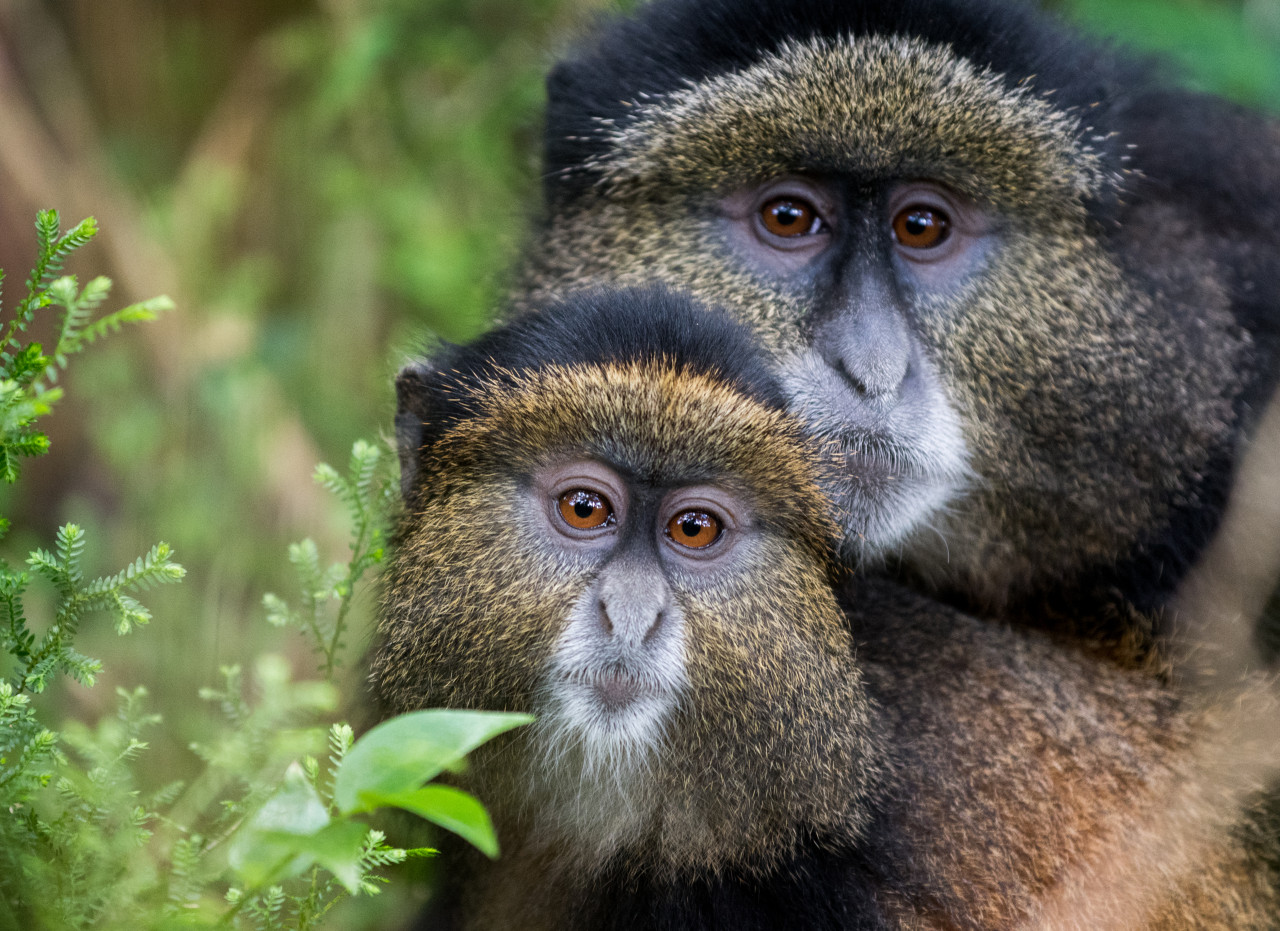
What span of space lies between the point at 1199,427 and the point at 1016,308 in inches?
20.3

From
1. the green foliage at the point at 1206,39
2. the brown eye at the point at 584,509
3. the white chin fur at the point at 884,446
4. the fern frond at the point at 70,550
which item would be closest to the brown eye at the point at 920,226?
the white chin fur at the point at 884,446

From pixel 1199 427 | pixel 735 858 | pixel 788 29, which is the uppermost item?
pixel 788 29

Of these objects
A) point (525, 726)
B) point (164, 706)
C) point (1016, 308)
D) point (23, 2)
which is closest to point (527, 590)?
point (525, 726)

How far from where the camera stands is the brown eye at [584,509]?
92.2 inches

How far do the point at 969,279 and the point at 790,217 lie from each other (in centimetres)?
43

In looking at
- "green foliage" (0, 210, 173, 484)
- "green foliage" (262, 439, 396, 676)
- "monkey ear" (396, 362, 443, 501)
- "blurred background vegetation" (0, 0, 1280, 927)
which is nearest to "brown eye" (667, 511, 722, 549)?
"monkey ear" (396, 362, 443, 501)

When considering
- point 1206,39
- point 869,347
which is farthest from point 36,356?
point 1206,39

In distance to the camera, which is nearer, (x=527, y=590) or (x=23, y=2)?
(x=527, y=590)

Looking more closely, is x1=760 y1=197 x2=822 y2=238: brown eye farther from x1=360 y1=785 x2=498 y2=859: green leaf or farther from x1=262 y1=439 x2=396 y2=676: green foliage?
x1=360 y1=785 x2=498 y2=859: green leaf

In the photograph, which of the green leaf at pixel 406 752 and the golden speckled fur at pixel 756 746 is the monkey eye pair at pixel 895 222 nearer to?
the golden speckled fur at pixel 756 746

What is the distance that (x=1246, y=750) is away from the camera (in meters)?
2.90

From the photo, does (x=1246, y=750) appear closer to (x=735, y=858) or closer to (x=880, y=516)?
(x=880, y=516)

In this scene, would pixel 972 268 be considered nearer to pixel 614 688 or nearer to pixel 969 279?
pixel 969 279

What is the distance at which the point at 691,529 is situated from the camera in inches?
93.1
